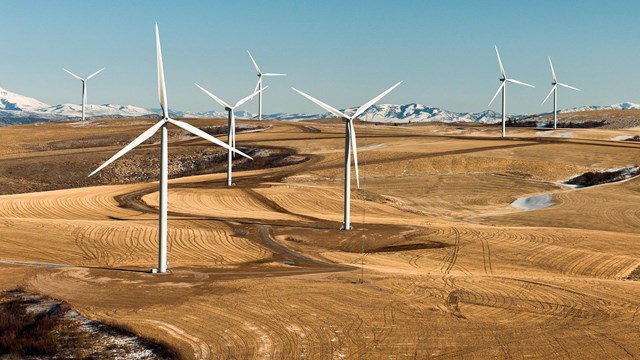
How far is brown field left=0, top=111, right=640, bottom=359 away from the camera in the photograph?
86.1 ft

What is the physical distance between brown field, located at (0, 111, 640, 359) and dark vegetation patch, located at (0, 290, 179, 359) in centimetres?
93

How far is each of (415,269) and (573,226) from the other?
25.0 metres

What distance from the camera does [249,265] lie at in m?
41.7

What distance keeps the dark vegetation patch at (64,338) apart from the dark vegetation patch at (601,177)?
239ft

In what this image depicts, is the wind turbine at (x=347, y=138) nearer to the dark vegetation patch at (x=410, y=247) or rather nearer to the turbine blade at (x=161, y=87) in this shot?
the dark vegetation patch at (x=410, y=247)

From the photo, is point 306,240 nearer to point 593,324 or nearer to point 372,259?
point 372,259

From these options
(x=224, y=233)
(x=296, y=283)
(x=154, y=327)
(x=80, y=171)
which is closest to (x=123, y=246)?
(x=224, y=233)

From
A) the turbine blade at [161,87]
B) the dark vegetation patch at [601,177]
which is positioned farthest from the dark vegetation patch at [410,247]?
the dark vegetation patch at [601,177]

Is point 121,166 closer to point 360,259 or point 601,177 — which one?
point 601,177

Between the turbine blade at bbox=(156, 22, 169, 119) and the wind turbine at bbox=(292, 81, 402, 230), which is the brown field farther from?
the turbine blade at bbox=(156, 22, 169, 119)

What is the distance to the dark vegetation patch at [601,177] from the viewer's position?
→ 8762cm

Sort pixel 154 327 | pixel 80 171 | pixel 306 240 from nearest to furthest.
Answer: pixel 154 327 < pixel 306 240 < pixel 80 171

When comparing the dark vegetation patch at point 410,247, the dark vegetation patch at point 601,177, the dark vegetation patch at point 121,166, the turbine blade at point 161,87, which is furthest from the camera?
the dark vegetation patch at point 121,166

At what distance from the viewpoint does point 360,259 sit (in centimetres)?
4481
